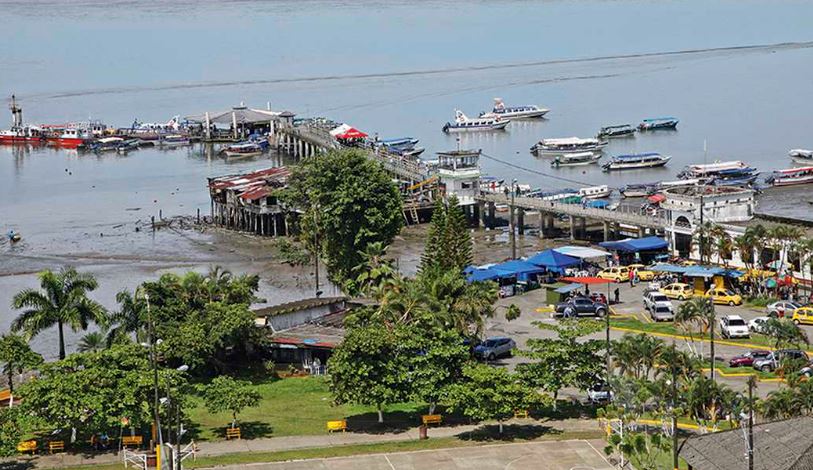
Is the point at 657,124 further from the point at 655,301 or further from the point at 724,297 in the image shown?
the point at 655,301

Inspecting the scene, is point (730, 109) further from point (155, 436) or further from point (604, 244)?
point (155, 436)

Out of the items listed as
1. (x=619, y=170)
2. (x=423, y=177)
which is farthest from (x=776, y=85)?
(x=423, y=177)

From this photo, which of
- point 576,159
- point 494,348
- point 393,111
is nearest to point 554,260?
point 494,348

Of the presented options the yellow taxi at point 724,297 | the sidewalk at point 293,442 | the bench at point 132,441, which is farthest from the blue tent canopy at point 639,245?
the bench at point 132,441

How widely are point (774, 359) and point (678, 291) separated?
12.7 meters

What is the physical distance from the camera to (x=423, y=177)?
93.4 metres

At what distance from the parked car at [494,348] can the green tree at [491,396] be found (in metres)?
6.60

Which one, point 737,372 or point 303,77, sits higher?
point 303,77

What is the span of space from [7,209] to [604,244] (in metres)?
53.4

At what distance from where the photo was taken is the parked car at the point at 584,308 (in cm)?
5553

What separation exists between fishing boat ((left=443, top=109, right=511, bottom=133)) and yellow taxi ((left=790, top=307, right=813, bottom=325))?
83.8 m

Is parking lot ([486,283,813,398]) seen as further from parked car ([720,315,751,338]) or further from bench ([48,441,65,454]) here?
bench ([48,441,65,454])

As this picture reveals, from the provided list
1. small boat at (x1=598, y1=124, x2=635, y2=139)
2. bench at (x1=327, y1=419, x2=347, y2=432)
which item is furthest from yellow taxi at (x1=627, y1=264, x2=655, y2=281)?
small boat at (x1=598, y1=124, x2=635, y2=139)

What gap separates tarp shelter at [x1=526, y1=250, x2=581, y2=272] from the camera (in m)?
63.4
